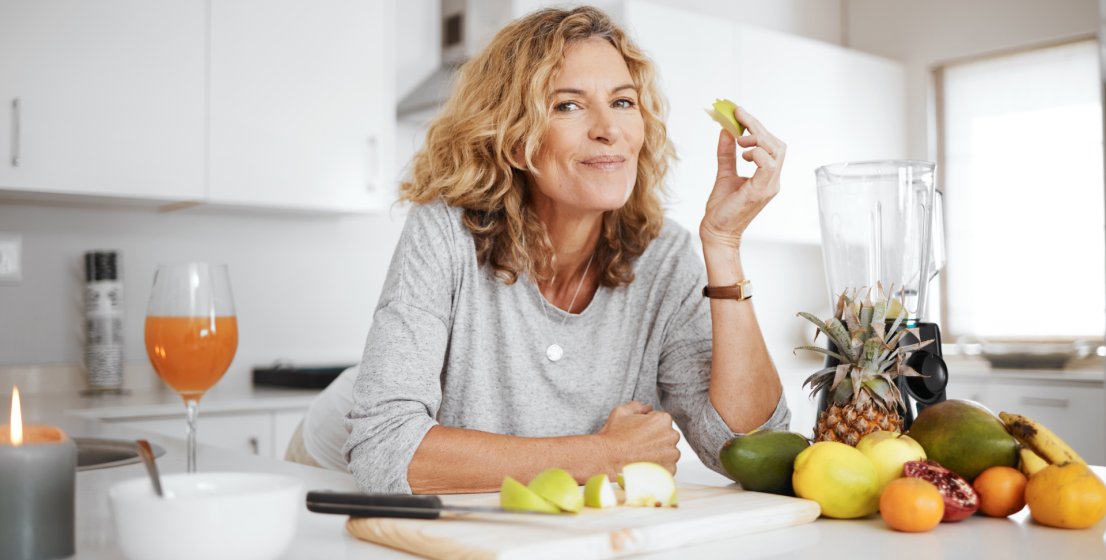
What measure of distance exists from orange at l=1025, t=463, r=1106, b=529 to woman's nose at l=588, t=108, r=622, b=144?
0.83 meters

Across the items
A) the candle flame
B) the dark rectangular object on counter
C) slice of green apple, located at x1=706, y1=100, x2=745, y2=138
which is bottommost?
the dark rectangular object on counter

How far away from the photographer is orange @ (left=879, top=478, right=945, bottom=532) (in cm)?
89

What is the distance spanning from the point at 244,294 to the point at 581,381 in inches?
81.2

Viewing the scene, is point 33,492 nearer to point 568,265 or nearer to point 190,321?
point 190,321

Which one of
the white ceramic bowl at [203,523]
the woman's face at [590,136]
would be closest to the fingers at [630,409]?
the woman's face at [590,136]

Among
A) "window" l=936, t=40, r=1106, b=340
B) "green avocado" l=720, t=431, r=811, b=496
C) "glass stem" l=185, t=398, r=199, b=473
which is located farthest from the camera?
"window" l=936, t=40, r=1106, b=340

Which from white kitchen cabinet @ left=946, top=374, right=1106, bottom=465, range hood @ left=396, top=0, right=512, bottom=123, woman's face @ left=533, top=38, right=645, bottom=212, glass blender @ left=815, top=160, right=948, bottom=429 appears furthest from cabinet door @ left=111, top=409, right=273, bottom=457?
white kitchen cabinet @ left=946, top=374, right=1106, bottom=465

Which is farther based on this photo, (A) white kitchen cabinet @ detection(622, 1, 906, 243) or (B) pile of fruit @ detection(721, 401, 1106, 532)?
(A) white kitchen cabinet @ detection(622, 1, 906, 243)

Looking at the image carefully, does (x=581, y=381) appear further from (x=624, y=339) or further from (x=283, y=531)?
(x=283, y=531)

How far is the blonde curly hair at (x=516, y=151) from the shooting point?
1.57 meters

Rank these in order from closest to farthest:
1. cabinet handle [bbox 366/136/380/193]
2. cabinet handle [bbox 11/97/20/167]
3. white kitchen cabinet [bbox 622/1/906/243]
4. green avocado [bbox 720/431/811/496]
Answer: green avocado [bbox 720/431/811/496] → cabinet handle [bbox 11/97/20/167] → cabinet handle [bbox 366/136/380/193] → white kitchen cabinet [bbox 622/1/906/243]

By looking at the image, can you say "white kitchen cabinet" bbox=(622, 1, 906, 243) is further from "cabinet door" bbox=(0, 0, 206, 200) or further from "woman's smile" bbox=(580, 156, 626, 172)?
"woman's smile" bbox=(580, 156, 626, 172)

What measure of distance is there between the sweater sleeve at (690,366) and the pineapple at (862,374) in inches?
14.1

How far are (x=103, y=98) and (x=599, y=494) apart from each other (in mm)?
2347
